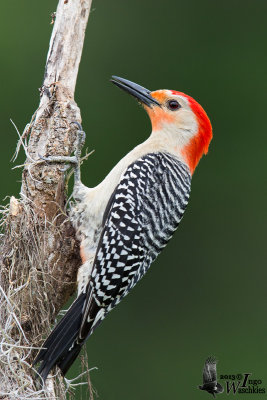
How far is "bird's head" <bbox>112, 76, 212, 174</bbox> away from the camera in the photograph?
470 cm

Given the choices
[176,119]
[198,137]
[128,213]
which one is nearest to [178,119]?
[176,119]

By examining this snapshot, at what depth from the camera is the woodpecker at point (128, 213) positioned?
13.6 ft

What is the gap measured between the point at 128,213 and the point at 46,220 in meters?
0.43

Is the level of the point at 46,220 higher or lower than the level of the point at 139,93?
lower

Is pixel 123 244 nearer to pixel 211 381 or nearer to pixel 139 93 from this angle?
pixel 139 93

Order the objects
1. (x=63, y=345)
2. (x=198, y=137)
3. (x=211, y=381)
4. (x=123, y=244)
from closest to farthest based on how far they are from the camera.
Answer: (x=63, y=345), (x=123, y=244), (x=198, y=137), (x=211, y=381)

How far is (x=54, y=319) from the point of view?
165 inches

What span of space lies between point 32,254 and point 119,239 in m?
0.45

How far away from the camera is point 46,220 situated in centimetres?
421

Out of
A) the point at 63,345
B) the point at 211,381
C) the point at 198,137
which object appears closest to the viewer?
the point at 63,345

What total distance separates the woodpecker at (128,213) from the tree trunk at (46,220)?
8 centimetres

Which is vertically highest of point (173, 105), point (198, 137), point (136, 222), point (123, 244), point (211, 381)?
point (173, 105)

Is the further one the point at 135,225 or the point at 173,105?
the point at 173,105

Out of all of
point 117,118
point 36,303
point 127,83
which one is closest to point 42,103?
point 127,83
